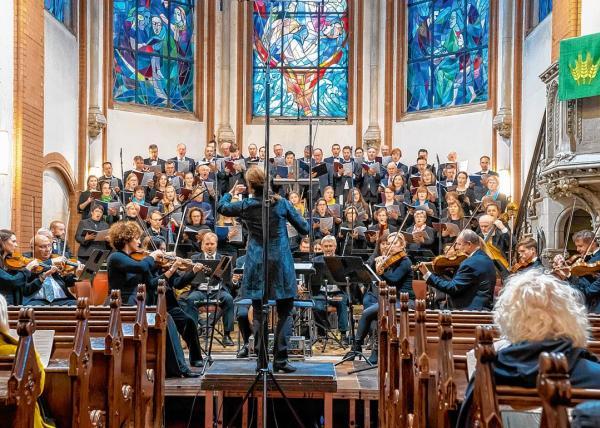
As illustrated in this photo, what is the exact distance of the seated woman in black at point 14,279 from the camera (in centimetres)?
686

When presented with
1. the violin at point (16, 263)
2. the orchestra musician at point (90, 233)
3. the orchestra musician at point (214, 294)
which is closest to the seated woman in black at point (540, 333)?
the violin at point (16, 263)

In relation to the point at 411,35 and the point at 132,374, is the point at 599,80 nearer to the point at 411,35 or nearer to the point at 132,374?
the point at 132,374

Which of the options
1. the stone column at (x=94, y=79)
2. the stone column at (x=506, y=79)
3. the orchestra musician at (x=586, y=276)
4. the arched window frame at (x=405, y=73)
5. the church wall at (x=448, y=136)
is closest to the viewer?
the orchestra musician at (x=586, y=276)

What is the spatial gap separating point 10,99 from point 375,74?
339 inches

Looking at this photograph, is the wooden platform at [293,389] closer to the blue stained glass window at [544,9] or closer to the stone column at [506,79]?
the blue stained glass window at [544,9]

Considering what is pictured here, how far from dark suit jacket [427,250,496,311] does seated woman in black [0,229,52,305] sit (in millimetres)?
3347

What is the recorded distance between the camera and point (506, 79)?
1482 cm

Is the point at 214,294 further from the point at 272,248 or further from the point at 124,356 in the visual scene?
the point at 124,356

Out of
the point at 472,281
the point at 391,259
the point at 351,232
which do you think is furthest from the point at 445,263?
the point at 351,232

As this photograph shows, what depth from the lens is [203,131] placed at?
17.0 m

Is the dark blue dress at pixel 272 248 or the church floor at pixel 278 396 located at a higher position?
the dark blue dress at pixel 272 248

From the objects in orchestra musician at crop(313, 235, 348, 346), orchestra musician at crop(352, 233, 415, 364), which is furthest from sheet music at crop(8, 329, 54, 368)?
orchestra musician at crop(313, 235, 348, 346)

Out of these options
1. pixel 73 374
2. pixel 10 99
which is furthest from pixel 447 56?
pixel 73 374

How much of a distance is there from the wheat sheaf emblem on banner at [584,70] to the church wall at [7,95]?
6.66 meters
